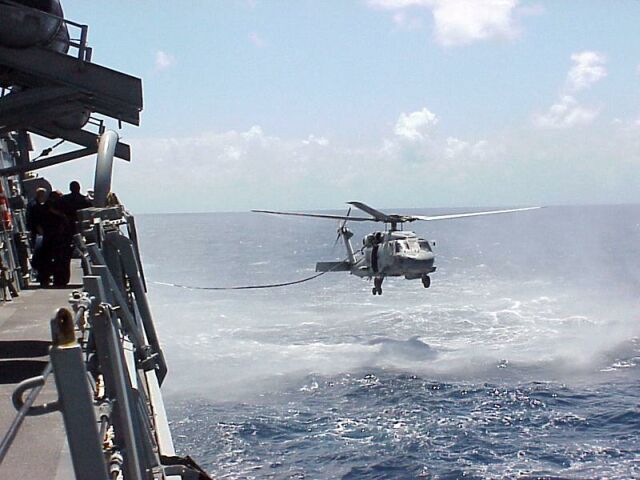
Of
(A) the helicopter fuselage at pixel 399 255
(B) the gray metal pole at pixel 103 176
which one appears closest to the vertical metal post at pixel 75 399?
(B) the gray metal pole at pixel 103 176

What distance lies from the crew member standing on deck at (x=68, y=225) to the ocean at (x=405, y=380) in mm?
12109

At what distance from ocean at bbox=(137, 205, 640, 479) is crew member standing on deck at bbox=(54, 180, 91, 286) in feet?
39.7

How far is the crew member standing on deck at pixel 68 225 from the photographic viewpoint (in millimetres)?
11523

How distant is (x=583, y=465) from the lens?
23406 mm

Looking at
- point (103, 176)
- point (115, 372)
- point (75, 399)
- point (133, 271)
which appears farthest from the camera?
point (103, 176)

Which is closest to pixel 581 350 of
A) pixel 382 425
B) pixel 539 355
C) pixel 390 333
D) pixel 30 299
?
Answer: pixel 539 355

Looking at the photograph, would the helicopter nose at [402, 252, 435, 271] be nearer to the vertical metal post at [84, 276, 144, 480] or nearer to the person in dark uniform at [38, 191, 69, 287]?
the person in dark uniform at [38, 191, 69, 287]

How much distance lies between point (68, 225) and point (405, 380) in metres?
24.9

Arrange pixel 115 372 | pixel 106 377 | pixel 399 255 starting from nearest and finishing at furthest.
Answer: pixel 115 372
pixel 106 377
pixel 399 255

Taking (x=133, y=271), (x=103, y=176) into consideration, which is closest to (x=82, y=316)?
(x=133, y=271)

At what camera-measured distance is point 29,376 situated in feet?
21.6

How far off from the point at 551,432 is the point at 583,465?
375cm

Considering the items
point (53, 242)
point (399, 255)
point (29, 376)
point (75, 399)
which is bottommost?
point (29, 376)

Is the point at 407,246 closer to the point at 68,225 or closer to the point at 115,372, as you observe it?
the point at 68,225
